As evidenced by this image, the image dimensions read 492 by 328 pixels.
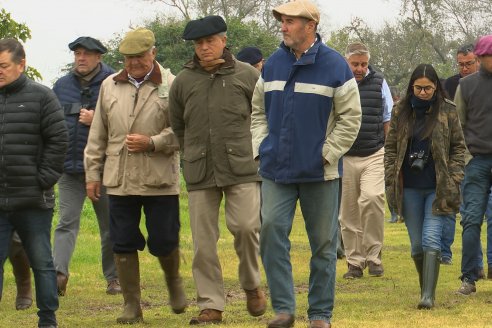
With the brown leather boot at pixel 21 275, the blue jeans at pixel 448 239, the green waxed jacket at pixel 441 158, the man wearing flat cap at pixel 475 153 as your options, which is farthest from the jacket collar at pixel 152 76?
the blue jeans at pixel 448 239

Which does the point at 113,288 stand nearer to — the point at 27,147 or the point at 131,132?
the point at 131,132

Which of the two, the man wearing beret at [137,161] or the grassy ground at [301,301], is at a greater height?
the man wearing beret at [137,161]

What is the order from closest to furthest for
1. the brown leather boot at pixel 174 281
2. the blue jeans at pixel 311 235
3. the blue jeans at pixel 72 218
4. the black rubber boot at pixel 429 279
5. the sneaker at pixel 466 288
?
the blue jeans at pixel 311 235 < the brown leather boot at pixel 174 281 < the black rubber boot at pixel 429 279 < the sneaker at pixel 466 288 < the blue jeans at pixel 72 218

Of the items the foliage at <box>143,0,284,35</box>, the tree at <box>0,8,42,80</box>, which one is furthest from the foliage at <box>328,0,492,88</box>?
the tree at <box>0,8,42,80</box>

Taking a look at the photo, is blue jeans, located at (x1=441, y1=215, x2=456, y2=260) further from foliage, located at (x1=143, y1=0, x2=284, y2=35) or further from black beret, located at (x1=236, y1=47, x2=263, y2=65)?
foliage, located at (x1=143, y1=0, x2=284, y2=35)

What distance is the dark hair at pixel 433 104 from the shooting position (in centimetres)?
1115

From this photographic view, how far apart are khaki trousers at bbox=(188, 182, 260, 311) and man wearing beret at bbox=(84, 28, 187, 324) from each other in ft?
0.75

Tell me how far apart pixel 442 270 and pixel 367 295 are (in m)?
2.61

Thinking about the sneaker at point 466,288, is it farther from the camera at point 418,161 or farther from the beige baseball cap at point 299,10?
the beige baseball cap at point 299,10

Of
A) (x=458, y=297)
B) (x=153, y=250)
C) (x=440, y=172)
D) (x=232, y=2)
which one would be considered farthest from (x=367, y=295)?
(x=232, y=2)

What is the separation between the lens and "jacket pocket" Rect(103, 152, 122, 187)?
413 inches

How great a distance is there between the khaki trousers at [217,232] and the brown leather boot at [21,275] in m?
1.88

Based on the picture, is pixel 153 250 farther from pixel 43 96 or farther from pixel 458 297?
pixel 458 297

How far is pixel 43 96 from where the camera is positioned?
991 cm
